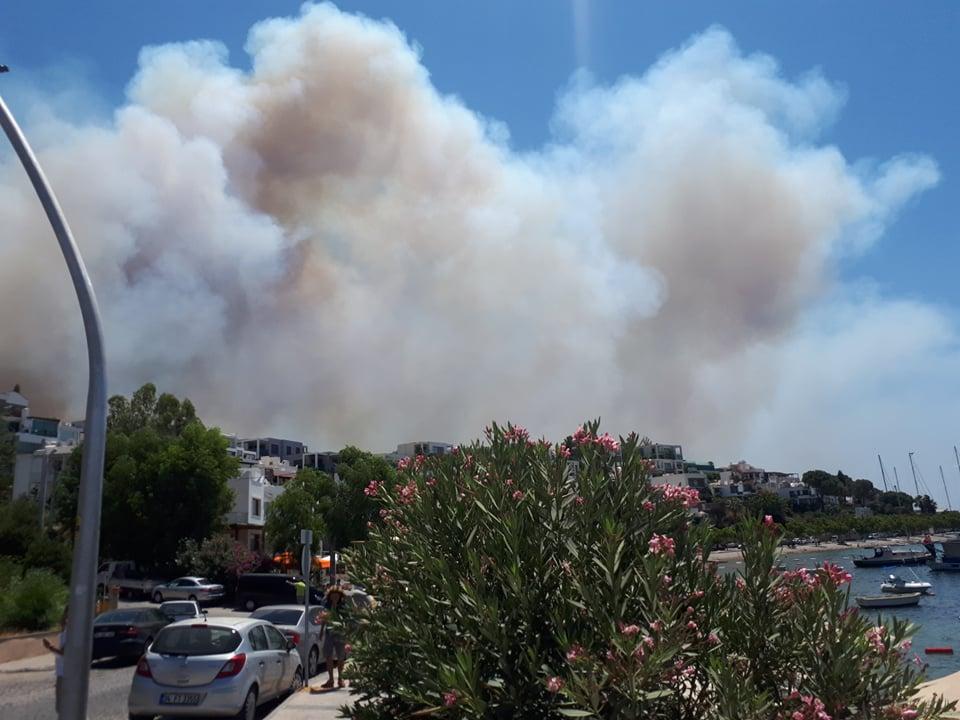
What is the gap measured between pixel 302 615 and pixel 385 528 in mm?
11856

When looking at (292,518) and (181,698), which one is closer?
(181,698)

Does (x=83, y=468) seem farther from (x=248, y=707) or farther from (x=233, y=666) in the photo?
(x=248, y=707)

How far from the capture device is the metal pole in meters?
6.44

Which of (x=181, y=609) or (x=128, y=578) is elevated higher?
Result: (x=128, y=578)

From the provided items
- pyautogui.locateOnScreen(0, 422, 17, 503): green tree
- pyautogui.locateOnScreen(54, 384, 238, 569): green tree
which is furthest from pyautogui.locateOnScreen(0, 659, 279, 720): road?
pyautogui.locateOnScreen(0, 422, 17, 503): green tree

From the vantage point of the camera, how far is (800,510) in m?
145

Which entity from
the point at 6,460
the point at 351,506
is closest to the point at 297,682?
the point at 351,506

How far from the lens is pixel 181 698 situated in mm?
9648

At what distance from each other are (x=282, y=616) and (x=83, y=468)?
10756 millimetres

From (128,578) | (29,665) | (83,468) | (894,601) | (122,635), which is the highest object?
(83,468)

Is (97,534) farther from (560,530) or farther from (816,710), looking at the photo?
(816,710)

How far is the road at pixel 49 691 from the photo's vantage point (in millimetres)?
11789

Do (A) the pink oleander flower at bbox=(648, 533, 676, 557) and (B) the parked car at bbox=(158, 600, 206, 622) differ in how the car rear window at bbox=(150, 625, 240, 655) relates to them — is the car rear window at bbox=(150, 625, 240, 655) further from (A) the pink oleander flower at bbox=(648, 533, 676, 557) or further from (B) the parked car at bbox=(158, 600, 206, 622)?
(B) the parked car at bbox=(158, 600, 206, 622)

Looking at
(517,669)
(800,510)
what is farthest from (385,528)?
(800,510)
